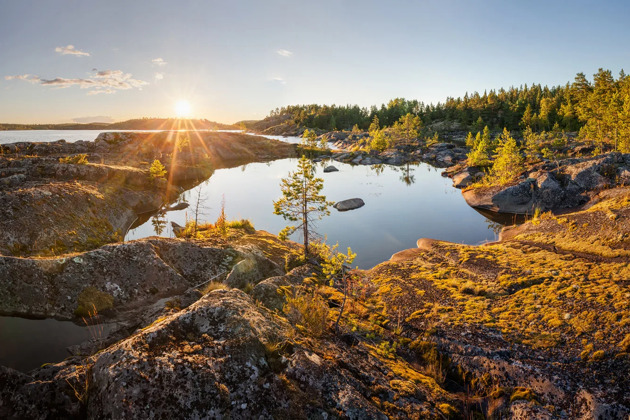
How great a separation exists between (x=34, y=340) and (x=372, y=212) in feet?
139

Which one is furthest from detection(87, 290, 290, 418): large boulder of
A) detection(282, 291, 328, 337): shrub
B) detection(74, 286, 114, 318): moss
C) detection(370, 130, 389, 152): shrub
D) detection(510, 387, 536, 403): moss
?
detection(370, 130, 389, 152): shrub

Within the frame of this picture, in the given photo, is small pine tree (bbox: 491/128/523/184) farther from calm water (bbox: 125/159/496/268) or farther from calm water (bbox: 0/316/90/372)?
calm water (bbox: 0/316/90/372)

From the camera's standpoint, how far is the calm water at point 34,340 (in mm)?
7723

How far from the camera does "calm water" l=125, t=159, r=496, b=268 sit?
3542 cm

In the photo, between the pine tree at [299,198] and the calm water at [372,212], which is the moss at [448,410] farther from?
the calm water at [372,212]

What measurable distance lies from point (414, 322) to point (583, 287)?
9521 millimetres

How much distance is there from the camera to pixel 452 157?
98188mm

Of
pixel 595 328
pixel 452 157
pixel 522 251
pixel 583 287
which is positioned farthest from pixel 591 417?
pixel 452 157

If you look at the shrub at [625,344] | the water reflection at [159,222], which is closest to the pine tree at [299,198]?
the shrub at [625,344]

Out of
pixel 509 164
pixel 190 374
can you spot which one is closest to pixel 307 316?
pixel 190 374

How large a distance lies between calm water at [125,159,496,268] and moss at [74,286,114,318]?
1811cm

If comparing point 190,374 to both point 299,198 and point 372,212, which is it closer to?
point 299,198

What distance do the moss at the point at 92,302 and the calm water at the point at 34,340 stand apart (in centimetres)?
62

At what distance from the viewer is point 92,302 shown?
11.3 metres
